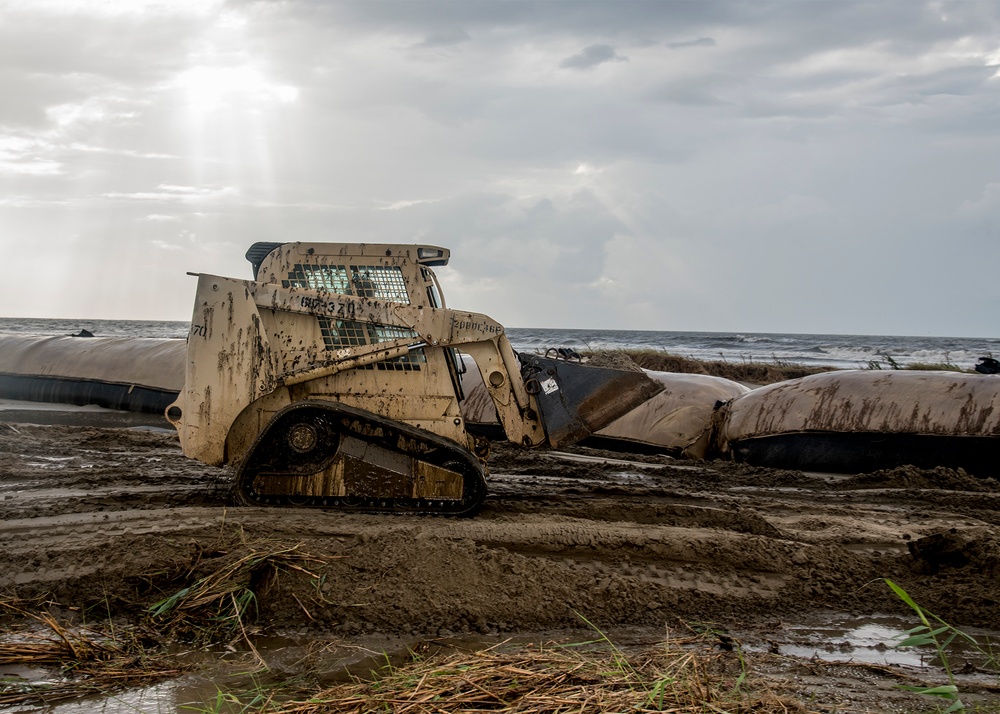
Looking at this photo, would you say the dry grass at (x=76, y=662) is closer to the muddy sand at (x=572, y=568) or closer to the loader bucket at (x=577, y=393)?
the muddy sand at (x=572, y=568)

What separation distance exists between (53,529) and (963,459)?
6.37 meters

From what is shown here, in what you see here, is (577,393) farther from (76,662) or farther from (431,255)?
(76,662)

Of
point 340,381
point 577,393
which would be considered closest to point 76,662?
point 340,381

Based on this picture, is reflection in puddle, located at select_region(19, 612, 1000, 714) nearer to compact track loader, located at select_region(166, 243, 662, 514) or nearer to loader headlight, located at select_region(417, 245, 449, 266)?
compact track loader, located at select_region(166, 243, 662, 514)

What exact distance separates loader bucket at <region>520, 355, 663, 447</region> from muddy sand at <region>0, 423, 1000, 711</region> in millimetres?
544

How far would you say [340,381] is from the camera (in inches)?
196

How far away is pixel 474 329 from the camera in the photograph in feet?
16.4

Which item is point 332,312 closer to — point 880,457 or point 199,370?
point 199,370

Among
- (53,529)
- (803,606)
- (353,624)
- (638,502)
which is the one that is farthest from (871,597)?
(53,529)

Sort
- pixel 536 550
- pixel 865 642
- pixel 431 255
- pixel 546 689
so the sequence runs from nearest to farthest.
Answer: pixel 546 689, pixel 865 642, pixel 536 550, pixel 431 255

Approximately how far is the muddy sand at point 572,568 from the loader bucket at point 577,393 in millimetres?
544

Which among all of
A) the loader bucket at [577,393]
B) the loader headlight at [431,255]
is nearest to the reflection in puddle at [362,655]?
the loader bucket at [577,393]

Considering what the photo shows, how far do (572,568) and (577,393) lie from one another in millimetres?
2200

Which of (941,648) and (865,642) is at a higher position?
(941,648)
